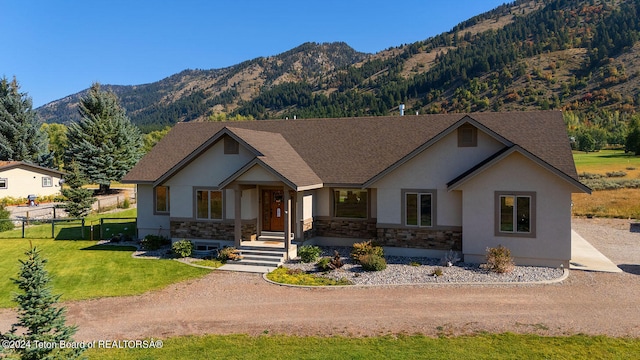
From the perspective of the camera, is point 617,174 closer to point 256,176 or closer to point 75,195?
point 256,176

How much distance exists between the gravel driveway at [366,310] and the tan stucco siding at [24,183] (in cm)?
3382

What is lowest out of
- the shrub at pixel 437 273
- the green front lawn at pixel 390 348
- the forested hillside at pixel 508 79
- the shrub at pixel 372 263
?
the green front lawn at pixel 390 348

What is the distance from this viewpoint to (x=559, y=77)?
12094cm

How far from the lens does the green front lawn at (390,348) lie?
354 inches

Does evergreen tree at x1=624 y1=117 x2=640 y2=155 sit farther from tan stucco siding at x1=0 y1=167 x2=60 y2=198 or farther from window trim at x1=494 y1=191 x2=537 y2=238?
tan stucco siding at x1=0 y1=167 x2=60 y2=198

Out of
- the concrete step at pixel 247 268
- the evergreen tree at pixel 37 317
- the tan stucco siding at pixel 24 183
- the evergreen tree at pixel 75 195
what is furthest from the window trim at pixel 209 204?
the tan stucco siding at pixel 24 183

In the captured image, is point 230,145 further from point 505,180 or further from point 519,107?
point 519,107

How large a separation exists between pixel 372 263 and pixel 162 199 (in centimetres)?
1176

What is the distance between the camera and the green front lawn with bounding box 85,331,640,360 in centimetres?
900

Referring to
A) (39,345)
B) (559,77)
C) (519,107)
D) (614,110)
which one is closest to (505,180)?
(39,345)

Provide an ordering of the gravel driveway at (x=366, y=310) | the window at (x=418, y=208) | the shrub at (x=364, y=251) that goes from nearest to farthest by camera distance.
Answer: the gravel driveway at (x=366, y=310) → the shrub at (x=364, y=251) → the window at (x=418, y=208)

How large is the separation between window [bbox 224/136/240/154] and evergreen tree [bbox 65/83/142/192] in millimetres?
29320

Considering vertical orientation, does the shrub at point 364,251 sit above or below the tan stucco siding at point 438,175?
below

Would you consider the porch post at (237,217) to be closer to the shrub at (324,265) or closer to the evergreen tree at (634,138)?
the shrub at (324,265)
